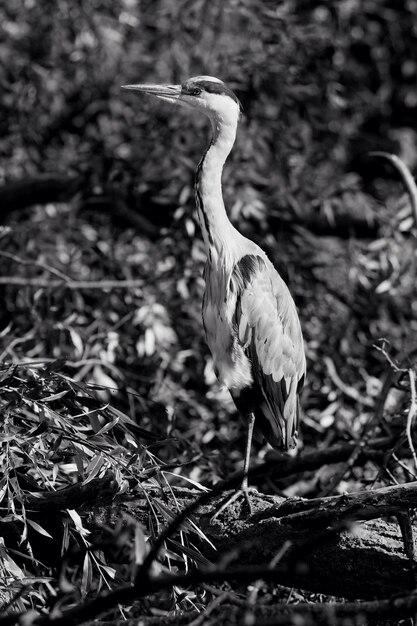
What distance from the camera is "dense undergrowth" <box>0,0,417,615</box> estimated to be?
139 inches

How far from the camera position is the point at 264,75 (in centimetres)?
448

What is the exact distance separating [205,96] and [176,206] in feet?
3.59

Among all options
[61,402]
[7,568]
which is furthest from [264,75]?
[7,568]

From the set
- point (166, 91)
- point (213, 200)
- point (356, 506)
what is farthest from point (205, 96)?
point (356, 506)

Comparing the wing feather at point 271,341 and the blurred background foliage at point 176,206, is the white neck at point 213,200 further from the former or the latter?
the blurred background foliage at point 176,206

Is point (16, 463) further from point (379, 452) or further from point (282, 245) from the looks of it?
point (282, 245)

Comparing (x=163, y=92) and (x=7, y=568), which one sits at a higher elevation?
(x=163, y=92)

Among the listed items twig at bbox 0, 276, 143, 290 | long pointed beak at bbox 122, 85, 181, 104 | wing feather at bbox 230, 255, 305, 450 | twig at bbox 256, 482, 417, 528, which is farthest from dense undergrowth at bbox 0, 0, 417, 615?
long pointed beak at bbox 122, 85, 181, 104

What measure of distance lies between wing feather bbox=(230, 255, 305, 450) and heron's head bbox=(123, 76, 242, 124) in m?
0.53

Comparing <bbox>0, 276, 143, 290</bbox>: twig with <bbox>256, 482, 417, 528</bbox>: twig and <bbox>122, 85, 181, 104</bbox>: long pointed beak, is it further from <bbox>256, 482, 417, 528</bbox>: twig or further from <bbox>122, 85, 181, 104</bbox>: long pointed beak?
<bbox>256, 482, 417, 528</bbox>: twig

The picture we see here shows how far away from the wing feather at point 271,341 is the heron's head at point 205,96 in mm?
530

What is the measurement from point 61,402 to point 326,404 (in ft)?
5.19

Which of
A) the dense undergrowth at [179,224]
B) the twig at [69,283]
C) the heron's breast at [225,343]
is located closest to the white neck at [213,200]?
the heron's breast at [225,343]

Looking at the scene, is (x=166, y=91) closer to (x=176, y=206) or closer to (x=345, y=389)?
(x=176, y=206)
